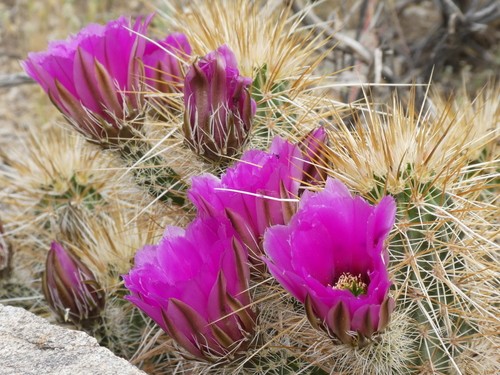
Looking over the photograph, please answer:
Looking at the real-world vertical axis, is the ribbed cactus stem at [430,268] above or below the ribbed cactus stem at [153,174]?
below

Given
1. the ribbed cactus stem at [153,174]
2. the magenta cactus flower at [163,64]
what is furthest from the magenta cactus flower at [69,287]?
the magenta cactus flower at [163,64]

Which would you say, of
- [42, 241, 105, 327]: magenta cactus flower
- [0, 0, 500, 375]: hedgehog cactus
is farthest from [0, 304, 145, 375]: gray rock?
[42, 241, 105, 327]: magenta cactus flower

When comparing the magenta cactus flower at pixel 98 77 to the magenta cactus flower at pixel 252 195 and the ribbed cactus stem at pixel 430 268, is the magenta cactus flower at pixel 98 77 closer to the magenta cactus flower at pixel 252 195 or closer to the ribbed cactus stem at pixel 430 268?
the magenta cactus flower at pixel 252 195

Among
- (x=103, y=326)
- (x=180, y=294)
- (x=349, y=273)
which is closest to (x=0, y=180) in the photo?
(x=103, y=326)

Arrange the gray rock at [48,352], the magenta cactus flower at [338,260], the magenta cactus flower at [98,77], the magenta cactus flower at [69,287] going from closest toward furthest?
the magenta cactus flower at [338,260], the gray rock at [48,352], the magenta cactus flower at [98,77], the magenta cactus flower at [69,287]

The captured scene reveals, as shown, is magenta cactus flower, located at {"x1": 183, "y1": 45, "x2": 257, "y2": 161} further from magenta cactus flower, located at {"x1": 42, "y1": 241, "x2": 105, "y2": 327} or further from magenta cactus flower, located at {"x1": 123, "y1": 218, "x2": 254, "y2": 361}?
magenta cactus flower, located at {"x1": 42, "y1": 241, "x2": 105, "y2": 327}
